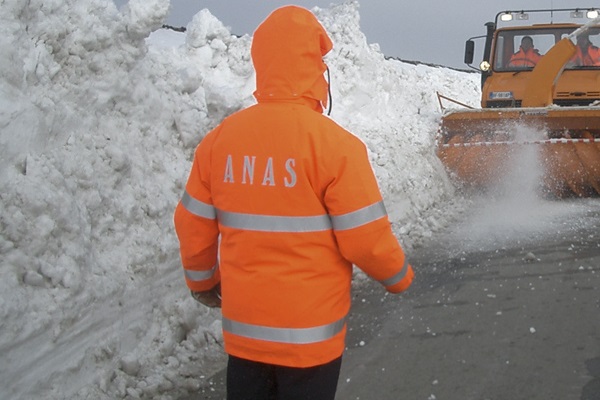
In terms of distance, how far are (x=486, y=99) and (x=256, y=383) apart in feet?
34.2

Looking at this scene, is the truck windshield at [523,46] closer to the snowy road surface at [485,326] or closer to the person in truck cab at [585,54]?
→ the person in truck cab at [585,54]

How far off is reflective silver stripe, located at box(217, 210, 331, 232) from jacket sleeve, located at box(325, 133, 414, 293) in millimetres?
45

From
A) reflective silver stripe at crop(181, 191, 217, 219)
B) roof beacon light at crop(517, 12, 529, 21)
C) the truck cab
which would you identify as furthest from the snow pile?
roof beacon light at crop(517, 12, 529, 21)

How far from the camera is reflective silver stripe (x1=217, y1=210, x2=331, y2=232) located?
2406 millimetres

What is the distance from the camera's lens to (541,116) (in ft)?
32.3

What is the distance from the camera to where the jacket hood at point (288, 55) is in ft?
8.20

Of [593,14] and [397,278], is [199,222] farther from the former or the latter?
[593,14]

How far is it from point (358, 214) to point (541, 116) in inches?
323

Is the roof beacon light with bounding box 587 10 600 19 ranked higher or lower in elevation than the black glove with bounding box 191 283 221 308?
lower

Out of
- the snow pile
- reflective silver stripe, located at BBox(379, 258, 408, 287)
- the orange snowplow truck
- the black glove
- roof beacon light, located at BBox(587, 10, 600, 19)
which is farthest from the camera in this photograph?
roof beacon light, located at BBox(587, 10, 600, 19)

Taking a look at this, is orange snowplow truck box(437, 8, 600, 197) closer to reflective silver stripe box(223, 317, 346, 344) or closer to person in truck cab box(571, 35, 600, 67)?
person in truck cab box(571, 35, 600, 67)

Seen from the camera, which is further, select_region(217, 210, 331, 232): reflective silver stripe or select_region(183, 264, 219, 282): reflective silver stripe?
select_region(183, 264, 219, 282): reflective silver stripe

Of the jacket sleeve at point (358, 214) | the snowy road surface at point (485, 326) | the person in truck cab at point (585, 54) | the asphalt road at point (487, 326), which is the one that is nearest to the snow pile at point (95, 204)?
the snowy road surface at point (485, 326)

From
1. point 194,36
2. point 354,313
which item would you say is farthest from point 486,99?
point 354,313
